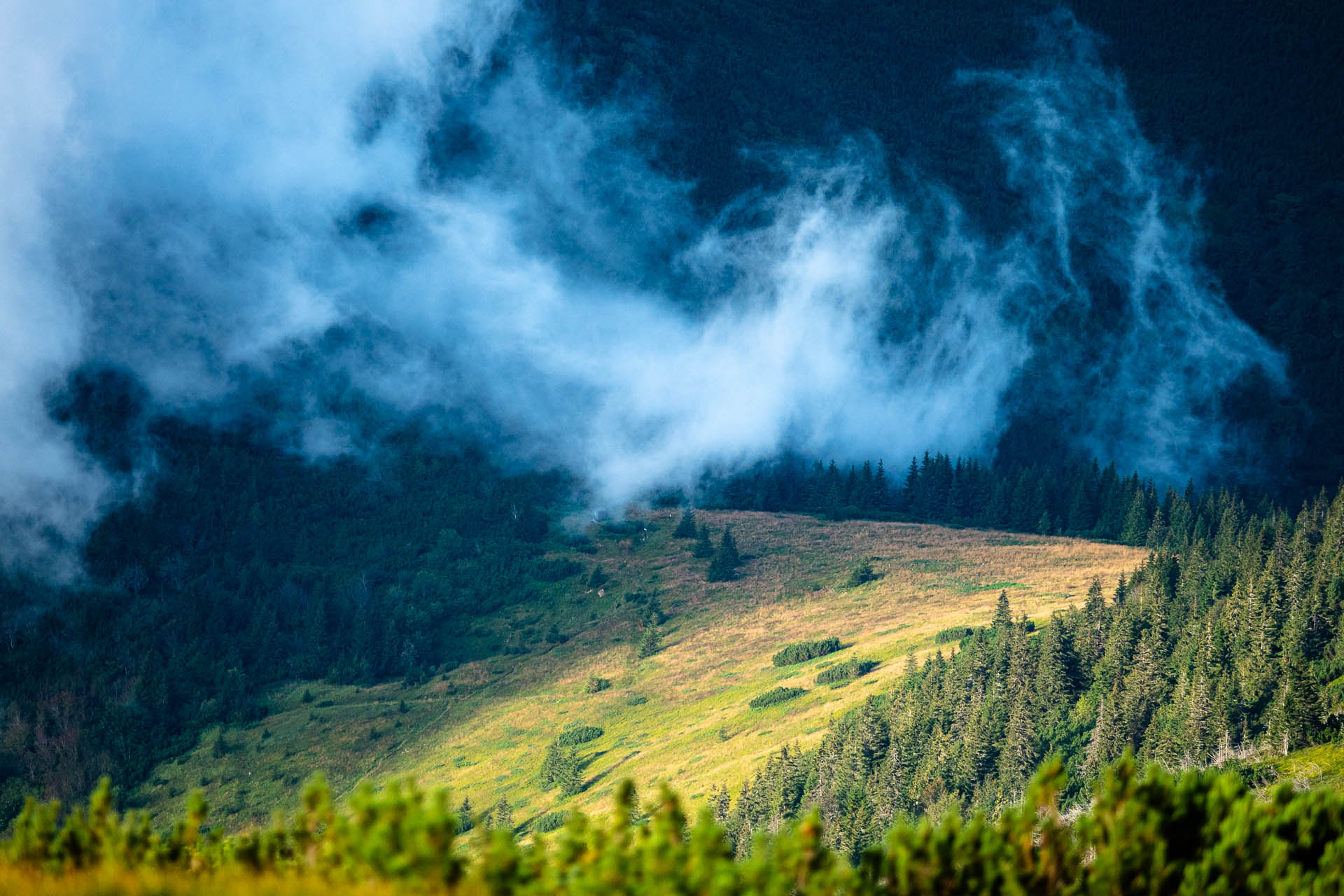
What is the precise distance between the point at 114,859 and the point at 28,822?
2620 mm

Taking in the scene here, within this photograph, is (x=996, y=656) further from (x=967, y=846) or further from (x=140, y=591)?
(x=140, y=591)

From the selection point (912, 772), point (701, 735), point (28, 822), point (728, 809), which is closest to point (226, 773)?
point (701, 735)

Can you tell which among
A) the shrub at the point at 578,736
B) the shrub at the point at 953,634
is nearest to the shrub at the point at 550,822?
the shrub at the point at 578,736

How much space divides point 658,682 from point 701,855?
10697 cm

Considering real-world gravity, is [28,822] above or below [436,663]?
above

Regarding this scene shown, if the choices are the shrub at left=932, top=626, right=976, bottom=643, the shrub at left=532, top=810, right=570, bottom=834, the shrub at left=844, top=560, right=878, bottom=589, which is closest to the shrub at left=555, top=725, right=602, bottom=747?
→ the shrub at left=532, top=810, right=570, bottom=834

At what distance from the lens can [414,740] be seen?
125625 mm

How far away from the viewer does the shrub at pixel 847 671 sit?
10181 cm

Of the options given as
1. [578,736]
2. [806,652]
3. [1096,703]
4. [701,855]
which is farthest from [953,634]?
[701,855]

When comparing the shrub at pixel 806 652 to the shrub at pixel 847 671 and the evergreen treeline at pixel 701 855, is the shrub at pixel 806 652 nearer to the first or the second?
the shrub at pixel 847 671

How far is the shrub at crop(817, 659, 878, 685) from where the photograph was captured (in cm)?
10181

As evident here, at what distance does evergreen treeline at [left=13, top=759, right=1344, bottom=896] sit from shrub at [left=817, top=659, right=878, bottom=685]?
7784cm

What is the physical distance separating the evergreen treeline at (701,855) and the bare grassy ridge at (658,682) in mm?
61910

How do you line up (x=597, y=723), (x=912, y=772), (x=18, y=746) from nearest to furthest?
(x=912, y=772) → (x=597, y=723) → (x=18, y=746)
